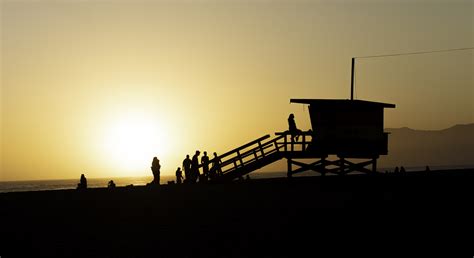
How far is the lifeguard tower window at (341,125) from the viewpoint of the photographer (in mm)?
34906

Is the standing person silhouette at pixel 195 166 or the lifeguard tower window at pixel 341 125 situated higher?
the lifeguard tower window at pixel 341 125

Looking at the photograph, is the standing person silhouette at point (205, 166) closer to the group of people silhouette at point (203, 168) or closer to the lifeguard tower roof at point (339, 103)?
the group of people silhouette at point (203, 168)

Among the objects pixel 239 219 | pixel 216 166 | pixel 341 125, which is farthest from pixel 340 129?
pixel 239 219

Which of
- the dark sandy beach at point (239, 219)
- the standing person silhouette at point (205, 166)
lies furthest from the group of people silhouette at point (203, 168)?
the dark sandy beach at point (239, 219)

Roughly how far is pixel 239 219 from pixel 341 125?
13.5 meters

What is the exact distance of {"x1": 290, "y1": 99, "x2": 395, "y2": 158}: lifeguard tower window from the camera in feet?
115

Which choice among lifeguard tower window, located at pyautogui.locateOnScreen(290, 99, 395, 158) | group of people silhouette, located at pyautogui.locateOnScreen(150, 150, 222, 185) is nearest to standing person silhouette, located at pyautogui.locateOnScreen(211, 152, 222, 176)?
group of people silhouette, located at pyautogui.locateOnScreen(150, 150, 222, 185)

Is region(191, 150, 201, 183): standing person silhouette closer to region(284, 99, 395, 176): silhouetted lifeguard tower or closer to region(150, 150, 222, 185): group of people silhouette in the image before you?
region(150, 150, 222, 185): group of people silhouette

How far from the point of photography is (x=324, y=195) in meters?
28.8

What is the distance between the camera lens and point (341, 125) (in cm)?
3494

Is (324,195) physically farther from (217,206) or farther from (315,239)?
(315,239)

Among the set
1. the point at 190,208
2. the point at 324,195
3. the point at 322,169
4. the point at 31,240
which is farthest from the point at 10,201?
the point at 322,169

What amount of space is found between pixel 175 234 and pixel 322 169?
56.8 feet

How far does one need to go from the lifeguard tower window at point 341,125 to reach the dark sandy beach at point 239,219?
2.40 meters
